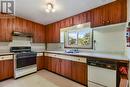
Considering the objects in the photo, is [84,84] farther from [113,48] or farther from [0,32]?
[0,32]

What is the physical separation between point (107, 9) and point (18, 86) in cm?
323

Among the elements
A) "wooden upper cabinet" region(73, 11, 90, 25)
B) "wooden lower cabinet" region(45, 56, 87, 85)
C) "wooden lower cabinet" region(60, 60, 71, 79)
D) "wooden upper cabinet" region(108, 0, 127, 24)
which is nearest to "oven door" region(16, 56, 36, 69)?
"wooden lower cabinet" region(45, 56, 87, 85)

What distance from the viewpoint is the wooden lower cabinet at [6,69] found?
11.9 ft

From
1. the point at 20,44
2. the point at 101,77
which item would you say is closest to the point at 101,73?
the point at 101,77

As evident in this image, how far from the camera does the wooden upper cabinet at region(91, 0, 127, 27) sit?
8.53ft

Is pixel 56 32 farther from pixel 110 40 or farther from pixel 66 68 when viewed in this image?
pixel 110 40

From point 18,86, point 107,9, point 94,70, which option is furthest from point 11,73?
point 107,9

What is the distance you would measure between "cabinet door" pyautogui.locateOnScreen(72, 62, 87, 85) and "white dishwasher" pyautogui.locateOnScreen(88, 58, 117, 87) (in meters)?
0.20

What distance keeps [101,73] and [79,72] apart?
82 cm

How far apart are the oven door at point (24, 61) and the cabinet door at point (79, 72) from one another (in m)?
1.87

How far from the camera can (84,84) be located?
311 centimetres

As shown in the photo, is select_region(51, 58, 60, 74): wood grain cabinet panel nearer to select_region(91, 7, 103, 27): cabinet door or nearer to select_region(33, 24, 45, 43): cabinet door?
select_region(33, 24, 45, 43): cabinet door

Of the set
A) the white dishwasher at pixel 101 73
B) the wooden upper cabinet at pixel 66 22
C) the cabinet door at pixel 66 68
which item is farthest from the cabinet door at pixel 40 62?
the white dishwasher at pixel 101 73

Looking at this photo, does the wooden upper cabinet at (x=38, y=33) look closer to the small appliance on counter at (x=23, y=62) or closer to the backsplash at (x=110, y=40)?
the small appliance on counter at (x=23, y=62)
